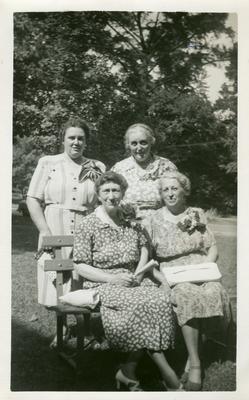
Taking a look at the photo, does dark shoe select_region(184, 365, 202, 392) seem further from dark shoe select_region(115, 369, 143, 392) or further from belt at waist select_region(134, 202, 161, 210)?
belt at waist select_region(134, 202, 161, 210)

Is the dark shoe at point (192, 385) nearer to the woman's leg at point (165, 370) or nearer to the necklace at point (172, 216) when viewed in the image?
the woman's leg at point (165, 370)

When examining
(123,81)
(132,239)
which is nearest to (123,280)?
(132,239)

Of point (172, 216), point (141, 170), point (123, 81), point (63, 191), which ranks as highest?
point (123, 81)

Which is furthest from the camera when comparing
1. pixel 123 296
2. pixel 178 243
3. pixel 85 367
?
pixel 178 243

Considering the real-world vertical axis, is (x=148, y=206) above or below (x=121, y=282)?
above

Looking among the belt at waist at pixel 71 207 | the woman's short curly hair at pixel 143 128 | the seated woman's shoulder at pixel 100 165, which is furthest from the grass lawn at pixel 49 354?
the woman's short curly hair at pixel 143 128

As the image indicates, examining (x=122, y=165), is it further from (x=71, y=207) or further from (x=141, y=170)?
(x=71, y=207)

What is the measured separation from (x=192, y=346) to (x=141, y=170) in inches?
32.1

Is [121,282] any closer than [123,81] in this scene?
Yes

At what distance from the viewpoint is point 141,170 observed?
1927 mm

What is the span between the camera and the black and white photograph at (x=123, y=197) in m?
1.75

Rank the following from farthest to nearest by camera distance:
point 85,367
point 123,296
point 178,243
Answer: point 178,243 → point 85,367 → point 123,296

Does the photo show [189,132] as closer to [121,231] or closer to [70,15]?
[121,231]

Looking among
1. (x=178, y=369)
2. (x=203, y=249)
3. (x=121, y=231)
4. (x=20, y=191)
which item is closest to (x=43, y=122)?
(x=20, y=191)
